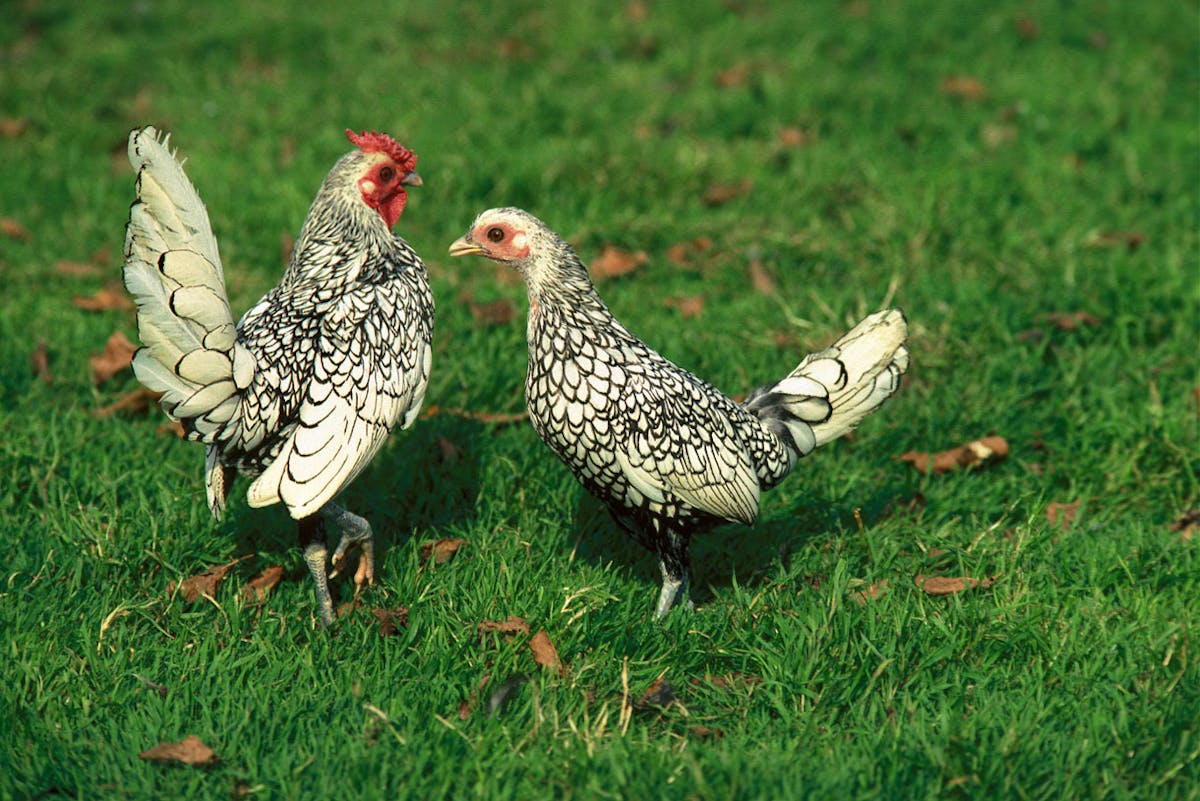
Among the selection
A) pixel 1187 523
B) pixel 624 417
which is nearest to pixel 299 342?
pixel 624 417

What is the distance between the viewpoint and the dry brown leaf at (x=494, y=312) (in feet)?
18.4

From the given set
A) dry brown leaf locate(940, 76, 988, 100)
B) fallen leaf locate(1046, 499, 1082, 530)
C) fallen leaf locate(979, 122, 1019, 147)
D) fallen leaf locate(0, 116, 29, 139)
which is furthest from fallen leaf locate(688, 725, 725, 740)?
fallen leaf locate(0, 116, 29, 139)

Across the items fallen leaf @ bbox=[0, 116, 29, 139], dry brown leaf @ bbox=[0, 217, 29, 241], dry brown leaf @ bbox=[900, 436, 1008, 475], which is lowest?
dry brown leaf @ bbox=[900, 436, 1008, 475]

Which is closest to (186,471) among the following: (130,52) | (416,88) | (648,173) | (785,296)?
(785,296)

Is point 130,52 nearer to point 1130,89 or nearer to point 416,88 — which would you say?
point 416,88

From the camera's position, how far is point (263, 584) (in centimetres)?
403

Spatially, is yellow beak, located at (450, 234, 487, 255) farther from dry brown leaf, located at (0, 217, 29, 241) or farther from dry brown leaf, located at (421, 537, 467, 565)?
dry brown leaf, located at (0, 217, 29, 241)

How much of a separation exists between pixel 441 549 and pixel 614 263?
2.36 metres

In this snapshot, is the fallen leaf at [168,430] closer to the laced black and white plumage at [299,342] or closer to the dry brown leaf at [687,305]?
the laced black and white plumage at [299,342]

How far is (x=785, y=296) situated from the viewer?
19.6ft

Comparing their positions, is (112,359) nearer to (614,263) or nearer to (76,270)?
(76,270)

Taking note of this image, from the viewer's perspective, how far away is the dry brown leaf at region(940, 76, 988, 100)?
802 centimetres

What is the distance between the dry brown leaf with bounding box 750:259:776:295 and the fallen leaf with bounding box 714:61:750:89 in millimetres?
2368

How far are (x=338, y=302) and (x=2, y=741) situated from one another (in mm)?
1568
